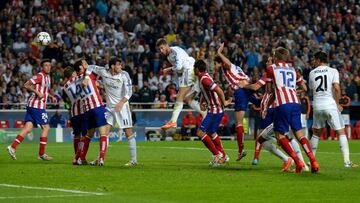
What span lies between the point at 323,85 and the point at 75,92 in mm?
5352

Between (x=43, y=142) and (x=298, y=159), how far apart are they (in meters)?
7.89

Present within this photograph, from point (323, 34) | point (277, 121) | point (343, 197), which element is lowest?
point (343, 197)

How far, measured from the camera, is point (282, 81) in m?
18.6

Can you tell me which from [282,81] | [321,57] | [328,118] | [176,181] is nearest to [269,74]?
[282,81]

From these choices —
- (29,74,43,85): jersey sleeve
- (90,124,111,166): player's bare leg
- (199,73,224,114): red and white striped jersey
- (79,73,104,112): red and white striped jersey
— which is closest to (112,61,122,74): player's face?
(79,73,104,112): red and white striped jersey

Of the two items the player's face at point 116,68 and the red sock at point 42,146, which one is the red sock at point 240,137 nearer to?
the player's face at point 116,68

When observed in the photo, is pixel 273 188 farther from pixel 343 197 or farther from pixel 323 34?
pixel 323 34

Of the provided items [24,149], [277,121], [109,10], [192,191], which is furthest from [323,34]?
[192,191]

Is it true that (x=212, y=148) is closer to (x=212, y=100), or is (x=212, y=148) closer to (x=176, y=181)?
(x=212, y=100)

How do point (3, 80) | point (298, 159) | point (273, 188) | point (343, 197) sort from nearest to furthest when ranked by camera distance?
point (343, 197) < point (273, 188) < point (298, 159) < point (3, 80)

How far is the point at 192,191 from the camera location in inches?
622

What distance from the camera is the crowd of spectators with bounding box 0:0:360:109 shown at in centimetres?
3950

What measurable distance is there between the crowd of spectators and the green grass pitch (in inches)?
602

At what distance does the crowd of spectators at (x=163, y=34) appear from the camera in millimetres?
39500
